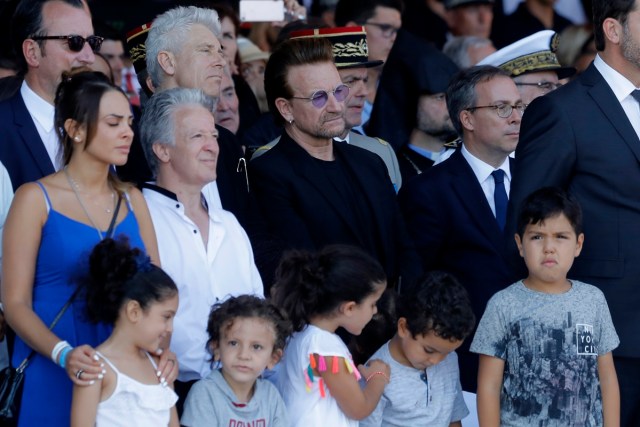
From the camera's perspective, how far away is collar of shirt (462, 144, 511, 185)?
5766 millimetres

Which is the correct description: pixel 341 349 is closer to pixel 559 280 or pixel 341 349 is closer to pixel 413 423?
pixel 413 423

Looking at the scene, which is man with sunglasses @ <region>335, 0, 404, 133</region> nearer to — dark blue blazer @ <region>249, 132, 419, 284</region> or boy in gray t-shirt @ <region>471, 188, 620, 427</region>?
dark blue blazer @ <region>249, 132, 419, 284</region>

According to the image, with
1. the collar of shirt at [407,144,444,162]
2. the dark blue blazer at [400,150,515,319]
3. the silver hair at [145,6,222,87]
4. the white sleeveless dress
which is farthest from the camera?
the collar of shirt at [407,144,444,162]

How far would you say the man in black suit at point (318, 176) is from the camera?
5098 millimetres

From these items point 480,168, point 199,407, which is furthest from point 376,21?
point 199,407

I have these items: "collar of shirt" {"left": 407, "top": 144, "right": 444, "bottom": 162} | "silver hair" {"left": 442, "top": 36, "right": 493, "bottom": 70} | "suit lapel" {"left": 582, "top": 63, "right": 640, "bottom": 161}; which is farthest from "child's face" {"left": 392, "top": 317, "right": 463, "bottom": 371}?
"silver hair" {"left": 442, "top": 36, "right": 493, "bottom": 70}

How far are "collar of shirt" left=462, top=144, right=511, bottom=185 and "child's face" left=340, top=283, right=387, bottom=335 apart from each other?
50.9 inches

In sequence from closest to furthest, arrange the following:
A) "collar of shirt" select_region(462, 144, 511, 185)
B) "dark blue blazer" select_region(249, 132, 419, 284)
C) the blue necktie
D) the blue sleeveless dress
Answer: the blue sleeveless dress → "dark blue blazer" select_region(249, 132, 419, 284) → the blue necktie → "collar of shirt" select_region(462, 144, 511, 185)

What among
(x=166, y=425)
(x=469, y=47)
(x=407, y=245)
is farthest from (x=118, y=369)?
(x=469, y=47)

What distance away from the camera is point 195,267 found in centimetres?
448

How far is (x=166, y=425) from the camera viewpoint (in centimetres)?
413

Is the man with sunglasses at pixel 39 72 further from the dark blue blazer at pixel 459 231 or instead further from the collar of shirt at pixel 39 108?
the dark blue blazer at pixel 459 231

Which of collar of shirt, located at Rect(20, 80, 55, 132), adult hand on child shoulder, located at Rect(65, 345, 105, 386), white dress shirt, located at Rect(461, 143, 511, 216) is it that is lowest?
adult hand on child shoulder, located at Rect(65, 345, 105, 386)

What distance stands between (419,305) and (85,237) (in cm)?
127
